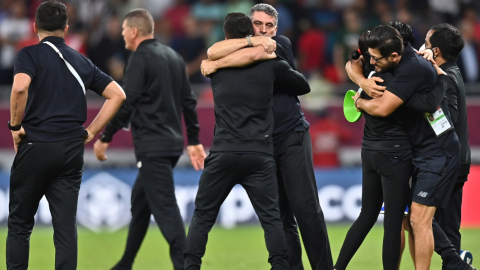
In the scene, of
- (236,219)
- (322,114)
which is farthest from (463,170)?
(322,114)

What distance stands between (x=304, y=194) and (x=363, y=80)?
106 centimetres

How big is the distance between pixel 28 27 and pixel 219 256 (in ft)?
27.0

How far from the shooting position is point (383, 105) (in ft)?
18.4

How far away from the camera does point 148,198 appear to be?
689 centimetres

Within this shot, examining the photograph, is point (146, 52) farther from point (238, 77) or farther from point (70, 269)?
point (70, 269)

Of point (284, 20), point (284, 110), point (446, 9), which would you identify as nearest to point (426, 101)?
point (284, 110)

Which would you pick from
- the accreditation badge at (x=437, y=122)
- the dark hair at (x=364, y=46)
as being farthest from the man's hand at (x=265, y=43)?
the accreditation badge at (x=437, y=122)

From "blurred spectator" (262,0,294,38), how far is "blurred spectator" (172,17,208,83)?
1.58 m

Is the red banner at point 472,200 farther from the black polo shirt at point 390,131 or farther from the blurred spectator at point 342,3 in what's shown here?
the blurred spectator at point 342,3

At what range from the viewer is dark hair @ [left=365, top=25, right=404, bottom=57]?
5543mm

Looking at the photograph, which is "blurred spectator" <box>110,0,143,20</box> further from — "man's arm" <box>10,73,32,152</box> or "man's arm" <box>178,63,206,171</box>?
"man's arm" <box>10,73,32,152</box>

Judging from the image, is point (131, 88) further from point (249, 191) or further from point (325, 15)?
point (325, 15)

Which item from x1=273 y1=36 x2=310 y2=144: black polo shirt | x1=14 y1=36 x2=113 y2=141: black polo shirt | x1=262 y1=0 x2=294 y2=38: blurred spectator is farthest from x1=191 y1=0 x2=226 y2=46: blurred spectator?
x1=14 y1=36 x2=113 y2=141: black polo shirt

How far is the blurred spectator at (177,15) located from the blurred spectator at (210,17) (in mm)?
343
